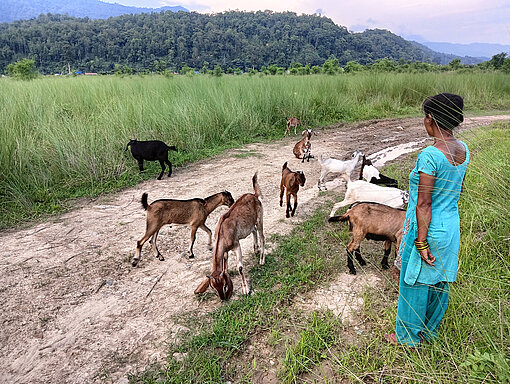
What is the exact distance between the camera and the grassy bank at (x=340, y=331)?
2.15 meters

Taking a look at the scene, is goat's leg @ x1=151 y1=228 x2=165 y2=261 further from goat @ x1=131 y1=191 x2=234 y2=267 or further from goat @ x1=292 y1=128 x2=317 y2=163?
goat @ x1=292 y1=128 x2=317 y2=163

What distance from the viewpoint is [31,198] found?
17.5 ft

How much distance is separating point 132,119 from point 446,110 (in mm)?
7038

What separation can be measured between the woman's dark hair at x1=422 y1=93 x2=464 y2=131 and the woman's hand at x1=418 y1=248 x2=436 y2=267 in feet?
2.56

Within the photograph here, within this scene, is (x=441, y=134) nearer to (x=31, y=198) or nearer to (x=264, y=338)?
(x=264, y=338)

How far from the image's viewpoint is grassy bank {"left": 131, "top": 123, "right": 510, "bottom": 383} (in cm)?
215

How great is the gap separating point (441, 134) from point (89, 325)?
314 centimetres

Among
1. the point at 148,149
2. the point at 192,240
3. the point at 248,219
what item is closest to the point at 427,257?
the point at 248,219

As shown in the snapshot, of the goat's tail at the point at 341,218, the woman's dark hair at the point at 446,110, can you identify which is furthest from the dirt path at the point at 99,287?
the woman's dark hair at the point at 446,110

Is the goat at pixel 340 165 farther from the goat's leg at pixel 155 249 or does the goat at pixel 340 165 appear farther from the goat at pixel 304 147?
the goat's leg at pixel 155 249

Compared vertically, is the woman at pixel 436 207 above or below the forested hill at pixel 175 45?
below

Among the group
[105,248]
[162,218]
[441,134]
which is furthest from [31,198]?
[441,134]

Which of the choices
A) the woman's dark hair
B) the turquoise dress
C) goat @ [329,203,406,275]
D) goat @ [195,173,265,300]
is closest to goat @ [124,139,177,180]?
goat @ [195,173,265,300]

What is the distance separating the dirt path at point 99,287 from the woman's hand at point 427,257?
1.22m
